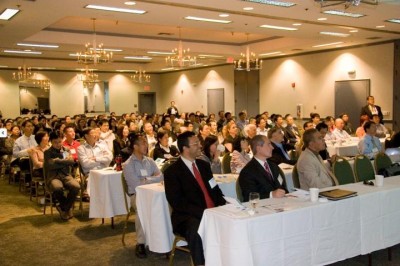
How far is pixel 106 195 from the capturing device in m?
5.67

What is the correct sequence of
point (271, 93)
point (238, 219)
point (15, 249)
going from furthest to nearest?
point (271, 93), point (15, 249), point (238, 219)

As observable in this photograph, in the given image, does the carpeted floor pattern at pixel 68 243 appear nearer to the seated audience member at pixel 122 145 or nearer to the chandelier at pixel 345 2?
the seated audience member at pixel 122 145

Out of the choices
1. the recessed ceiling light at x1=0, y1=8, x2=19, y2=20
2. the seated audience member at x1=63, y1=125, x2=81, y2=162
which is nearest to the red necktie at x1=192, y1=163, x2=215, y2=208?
the seated audience member at x1=63, y1=125, x2=81, y2=162

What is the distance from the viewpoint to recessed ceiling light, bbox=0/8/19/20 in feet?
24.1

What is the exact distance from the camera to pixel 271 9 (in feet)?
25.4

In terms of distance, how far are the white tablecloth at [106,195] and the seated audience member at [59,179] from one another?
2.10 feet

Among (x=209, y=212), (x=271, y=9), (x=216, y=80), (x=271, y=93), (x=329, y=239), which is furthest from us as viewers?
(x=216, y=80)

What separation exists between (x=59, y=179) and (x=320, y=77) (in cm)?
1045

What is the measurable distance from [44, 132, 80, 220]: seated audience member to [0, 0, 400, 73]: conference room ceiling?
7.82 ft

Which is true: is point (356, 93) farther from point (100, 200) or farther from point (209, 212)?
point (209, 212)

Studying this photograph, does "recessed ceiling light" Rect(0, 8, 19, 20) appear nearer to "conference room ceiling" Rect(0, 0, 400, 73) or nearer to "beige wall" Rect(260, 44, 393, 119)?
"conference room ceiling" Rect(0, 0, 400, 73)

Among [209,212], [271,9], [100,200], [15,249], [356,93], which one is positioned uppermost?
[271,9]

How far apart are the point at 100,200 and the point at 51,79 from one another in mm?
15914

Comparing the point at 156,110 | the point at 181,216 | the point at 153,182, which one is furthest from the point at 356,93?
the point at 156,110
